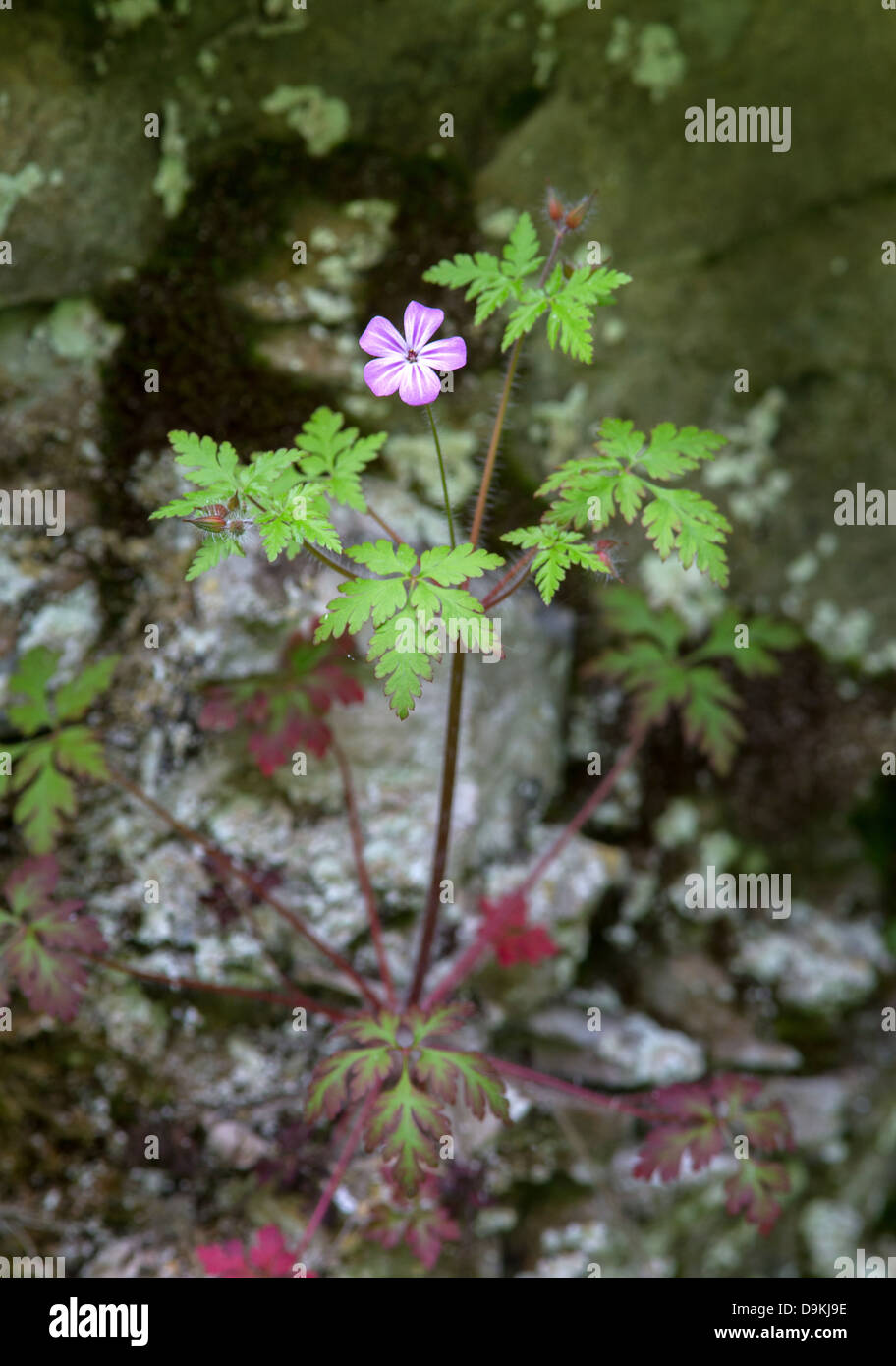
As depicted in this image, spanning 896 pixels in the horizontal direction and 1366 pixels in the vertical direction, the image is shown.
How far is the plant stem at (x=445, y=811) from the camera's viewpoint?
187cm

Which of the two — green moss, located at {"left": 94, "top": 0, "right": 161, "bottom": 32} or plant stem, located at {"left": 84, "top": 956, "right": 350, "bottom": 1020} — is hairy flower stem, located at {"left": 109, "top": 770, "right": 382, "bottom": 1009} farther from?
green moss, located at {"left": 94, "top": 0, "right": 161, "bottom": 32}

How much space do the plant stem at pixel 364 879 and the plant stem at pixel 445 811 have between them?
0.09 meters

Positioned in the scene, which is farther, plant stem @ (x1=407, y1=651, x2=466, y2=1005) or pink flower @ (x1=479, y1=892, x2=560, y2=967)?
pink flower @ (x1=479, y1=892, x2=560, y2=967)

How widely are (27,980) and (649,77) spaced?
2.83 meters

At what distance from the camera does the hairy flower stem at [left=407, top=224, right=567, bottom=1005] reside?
5.98 feet

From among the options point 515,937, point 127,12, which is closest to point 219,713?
point 515,937

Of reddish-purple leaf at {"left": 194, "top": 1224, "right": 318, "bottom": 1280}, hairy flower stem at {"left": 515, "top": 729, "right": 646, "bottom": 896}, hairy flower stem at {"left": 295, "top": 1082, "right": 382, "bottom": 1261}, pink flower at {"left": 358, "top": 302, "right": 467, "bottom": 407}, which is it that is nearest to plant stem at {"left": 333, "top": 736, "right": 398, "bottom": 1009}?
hairy flower stem at {"left": 295, "top": 1082, "right": 382, "bottom": 1261}

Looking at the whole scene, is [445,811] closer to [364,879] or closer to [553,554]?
[364,879]

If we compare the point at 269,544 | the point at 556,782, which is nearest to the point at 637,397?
the point at 556,782

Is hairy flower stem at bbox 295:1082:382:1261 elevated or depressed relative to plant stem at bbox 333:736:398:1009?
depressed

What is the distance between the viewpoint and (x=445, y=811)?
2088 millimetres

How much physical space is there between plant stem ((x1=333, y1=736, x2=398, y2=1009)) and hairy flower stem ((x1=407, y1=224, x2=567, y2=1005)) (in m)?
0.09

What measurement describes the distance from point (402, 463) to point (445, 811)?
1.13 m
